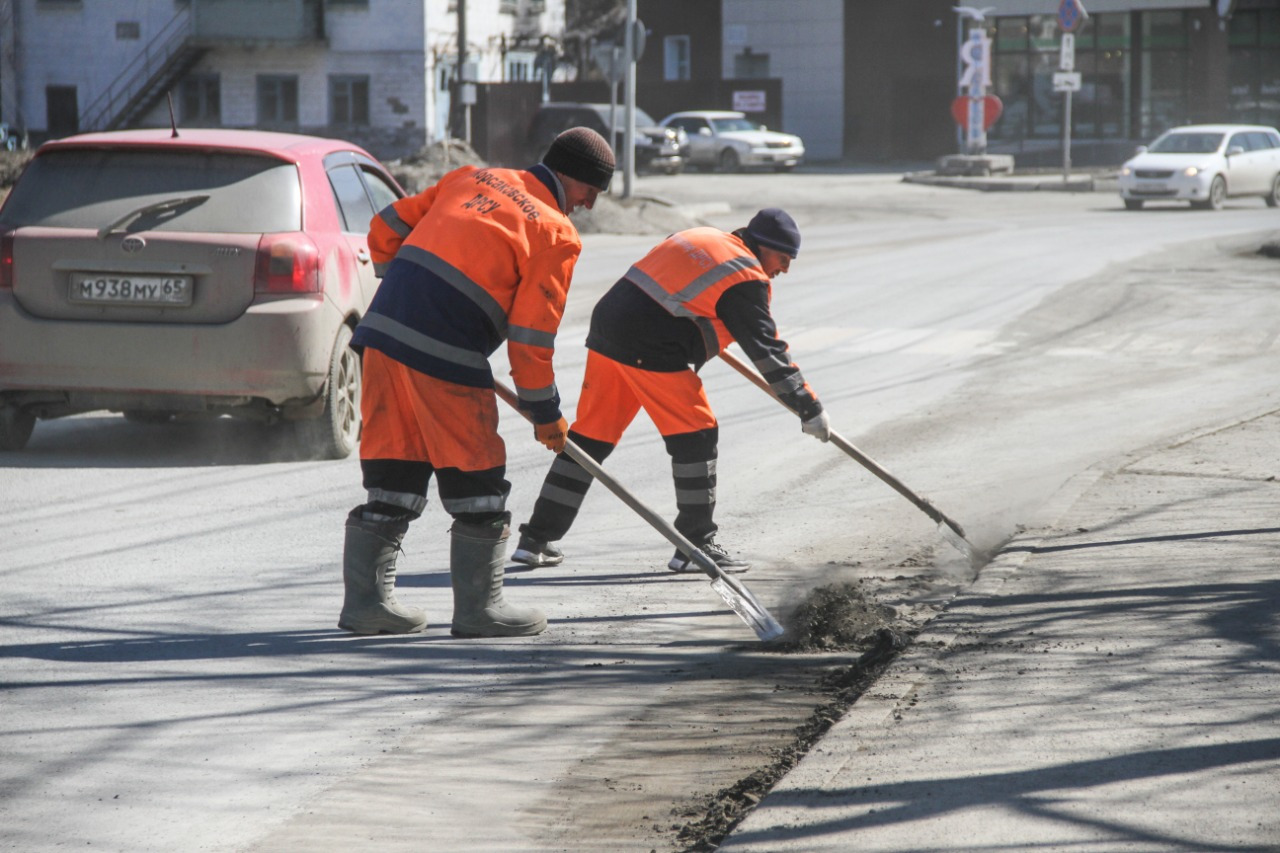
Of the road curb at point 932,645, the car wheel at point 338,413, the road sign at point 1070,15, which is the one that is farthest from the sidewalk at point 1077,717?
the road sign at point 1070,15

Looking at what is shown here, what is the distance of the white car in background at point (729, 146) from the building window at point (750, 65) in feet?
37.2

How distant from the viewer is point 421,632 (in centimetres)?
534

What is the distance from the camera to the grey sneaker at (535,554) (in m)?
6.27

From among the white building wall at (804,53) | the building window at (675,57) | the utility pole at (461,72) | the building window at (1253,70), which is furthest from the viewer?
the building window at (675,57)

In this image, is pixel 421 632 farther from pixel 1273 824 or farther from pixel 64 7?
pixel 64 7

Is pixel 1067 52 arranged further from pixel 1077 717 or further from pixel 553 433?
pixel 1077 717

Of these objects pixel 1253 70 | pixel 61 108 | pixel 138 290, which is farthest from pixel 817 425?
pixel 1253 70

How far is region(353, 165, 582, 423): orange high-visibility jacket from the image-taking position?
16.1 feet

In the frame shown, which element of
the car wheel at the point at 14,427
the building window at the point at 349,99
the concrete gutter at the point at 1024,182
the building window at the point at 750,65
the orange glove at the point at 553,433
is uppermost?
→ the building window at the point at 750,65

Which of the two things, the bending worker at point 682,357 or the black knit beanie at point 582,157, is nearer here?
the black knit beanie at point 582,157

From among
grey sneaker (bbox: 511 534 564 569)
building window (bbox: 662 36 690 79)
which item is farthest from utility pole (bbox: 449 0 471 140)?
grey sneaker (bbox: 511 534 564 569)

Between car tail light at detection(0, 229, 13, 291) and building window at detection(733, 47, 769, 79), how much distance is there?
48.2 m

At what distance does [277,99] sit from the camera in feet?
139

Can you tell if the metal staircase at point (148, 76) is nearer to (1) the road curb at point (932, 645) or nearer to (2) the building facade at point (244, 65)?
(2) the building facade at point (244, 65)
